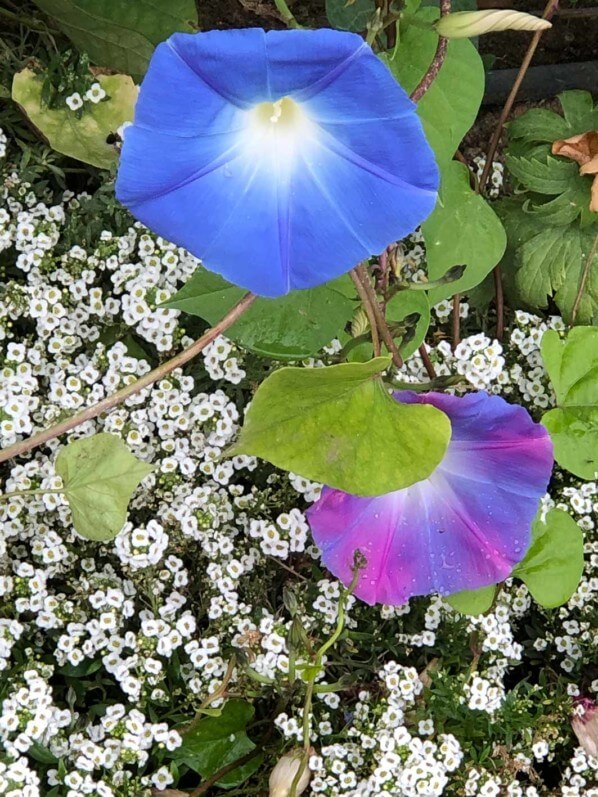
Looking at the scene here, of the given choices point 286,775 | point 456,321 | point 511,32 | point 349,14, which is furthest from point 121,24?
point 286,775

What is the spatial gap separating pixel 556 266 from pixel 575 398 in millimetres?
246

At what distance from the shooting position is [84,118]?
126cm

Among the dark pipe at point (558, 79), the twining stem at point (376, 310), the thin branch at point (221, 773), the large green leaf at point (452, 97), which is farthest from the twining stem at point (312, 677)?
the dark pipe at point (558, 79)

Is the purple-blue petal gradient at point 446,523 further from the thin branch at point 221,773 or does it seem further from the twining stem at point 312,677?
the thin branch at point 221,773

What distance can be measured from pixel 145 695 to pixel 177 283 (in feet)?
1.96

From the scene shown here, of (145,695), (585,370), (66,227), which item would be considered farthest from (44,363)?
(585,370)

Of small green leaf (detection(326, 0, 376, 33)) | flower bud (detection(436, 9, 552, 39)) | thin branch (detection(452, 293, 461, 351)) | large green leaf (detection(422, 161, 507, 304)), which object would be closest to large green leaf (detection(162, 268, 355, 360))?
large green leaf (detection(422, 161, 507, 304))

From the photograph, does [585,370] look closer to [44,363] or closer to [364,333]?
[364,333]

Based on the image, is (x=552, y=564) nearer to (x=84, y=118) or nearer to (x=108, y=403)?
(x=108, y=403)

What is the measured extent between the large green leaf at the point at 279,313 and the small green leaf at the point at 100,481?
207mm

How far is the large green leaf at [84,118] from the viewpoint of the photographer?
123 centimetres

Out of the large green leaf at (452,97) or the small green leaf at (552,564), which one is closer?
the large green leaf at (452,97)

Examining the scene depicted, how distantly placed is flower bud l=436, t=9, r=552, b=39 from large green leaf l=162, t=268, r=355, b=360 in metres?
0.38

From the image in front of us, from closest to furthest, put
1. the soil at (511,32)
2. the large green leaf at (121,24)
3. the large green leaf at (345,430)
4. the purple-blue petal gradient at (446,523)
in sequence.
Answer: the large green leaf at (345,430)
the purple-blue petal gradient at (446,523)
the large green leaf at (121,24)
the soil at (511,32)
